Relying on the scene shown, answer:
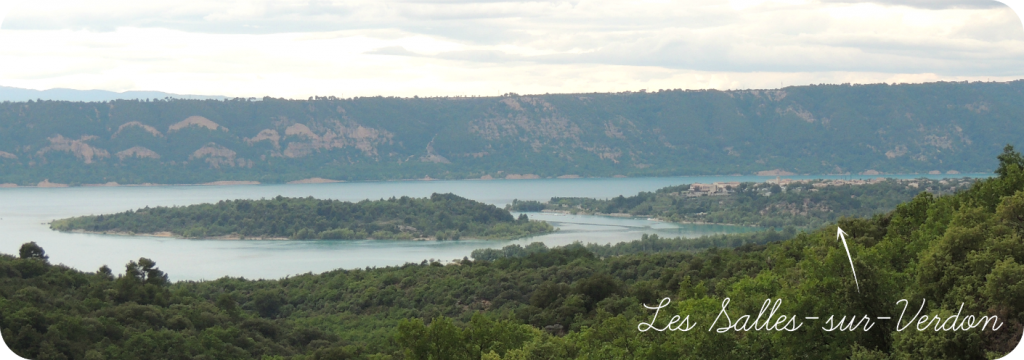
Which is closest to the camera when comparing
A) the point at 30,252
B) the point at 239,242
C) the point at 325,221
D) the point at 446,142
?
the point at 30,252

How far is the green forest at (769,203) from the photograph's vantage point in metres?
88.4

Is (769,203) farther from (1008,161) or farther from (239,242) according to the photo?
(1008,161)

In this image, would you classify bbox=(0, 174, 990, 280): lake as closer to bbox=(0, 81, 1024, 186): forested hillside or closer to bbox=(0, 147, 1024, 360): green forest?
bbox=(0, 81, 1024, 186): forested hillside

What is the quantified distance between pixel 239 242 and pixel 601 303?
62.4m

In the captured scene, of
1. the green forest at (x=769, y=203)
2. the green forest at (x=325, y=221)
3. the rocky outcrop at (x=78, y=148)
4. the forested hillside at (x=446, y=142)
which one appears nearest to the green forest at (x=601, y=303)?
the green forest at (x=325, y=221)

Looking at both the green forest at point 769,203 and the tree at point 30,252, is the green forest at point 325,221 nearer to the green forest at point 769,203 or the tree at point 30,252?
the green forest at point 769,203

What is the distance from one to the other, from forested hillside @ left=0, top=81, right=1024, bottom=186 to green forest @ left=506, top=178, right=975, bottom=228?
67715mm

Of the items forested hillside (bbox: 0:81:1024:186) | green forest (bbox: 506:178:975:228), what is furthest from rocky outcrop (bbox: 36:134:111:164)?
green forest (bbox: 506:178:975:228)

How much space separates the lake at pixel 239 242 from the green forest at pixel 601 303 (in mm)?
24236

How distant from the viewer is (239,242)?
3346 inches

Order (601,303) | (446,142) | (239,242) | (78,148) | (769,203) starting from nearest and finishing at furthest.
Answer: (601,303), (239,242), (769,203), (78,148), (446,142)

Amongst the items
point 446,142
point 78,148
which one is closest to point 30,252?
point 78,148

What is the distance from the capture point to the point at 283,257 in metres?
71.4

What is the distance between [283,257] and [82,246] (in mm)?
16611
